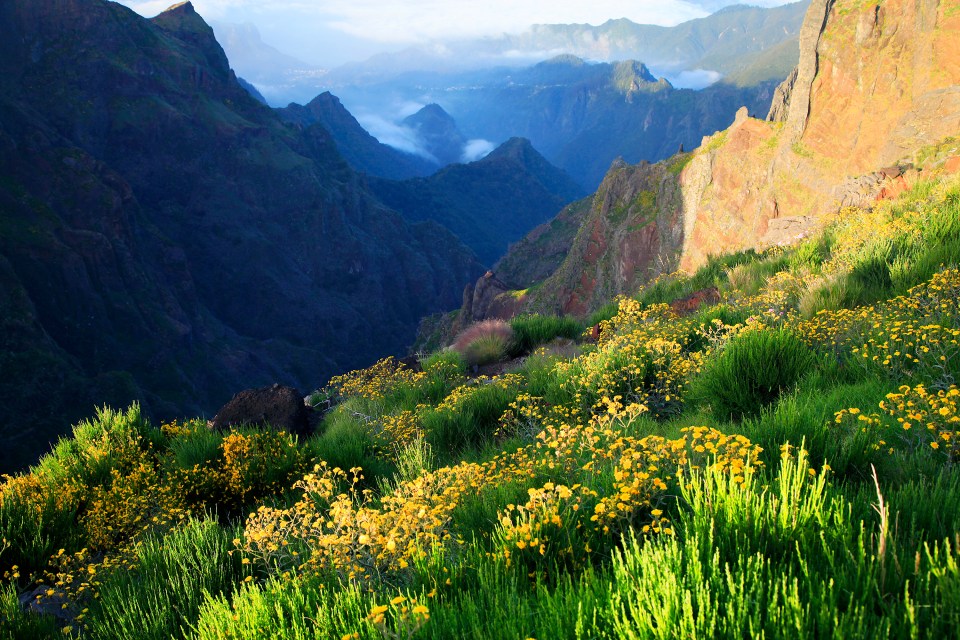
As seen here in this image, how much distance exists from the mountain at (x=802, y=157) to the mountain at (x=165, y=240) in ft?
210

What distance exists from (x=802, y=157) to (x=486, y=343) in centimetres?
4500

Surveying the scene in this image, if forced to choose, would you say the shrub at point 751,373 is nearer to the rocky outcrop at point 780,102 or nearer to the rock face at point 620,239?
the rock face at point 620,239

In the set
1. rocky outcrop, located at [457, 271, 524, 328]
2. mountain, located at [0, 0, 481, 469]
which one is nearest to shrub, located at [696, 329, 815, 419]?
mountain, located at [0, 0, 481, 469]

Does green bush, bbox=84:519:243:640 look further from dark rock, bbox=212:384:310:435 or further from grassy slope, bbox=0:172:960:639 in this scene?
dark rock, bbox=212:384:310:435

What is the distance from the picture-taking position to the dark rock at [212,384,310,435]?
8.87 meters

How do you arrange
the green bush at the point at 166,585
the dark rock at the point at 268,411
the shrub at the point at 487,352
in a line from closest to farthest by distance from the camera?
the green bush at the point at 166,585
the dark rock at the point at 268,411
the shrub at the point at 487,352

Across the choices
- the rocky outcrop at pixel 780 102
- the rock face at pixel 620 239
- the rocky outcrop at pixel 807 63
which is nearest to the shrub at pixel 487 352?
the rock face at pixel 620 239

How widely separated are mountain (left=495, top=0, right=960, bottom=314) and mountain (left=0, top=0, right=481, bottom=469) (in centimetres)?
6386

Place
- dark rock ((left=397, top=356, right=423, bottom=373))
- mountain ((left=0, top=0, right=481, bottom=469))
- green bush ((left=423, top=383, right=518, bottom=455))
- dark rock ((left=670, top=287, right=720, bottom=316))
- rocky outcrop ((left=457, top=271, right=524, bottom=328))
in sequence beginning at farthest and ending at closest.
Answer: mountain ((left=0, top=0, right=481, bottom=469)), rocky outcrop ((left=457, top=271, right=524, bottom=328)), dark rock ((left=397, top=356, right=423, bottom=373)), dark rock ((left=670, top=287, right=720, bottom=316)), green bush ((left=423, top=383, right=518, bottom=455))

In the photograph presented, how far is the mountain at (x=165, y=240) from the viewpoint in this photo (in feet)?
292

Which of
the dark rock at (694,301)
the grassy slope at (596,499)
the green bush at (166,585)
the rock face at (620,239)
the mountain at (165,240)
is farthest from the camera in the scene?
the mountain at (165,240)

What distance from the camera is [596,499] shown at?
315 cm

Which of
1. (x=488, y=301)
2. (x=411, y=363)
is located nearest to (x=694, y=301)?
(x=411, y=363)

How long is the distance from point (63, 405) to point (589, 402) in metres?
85.0
